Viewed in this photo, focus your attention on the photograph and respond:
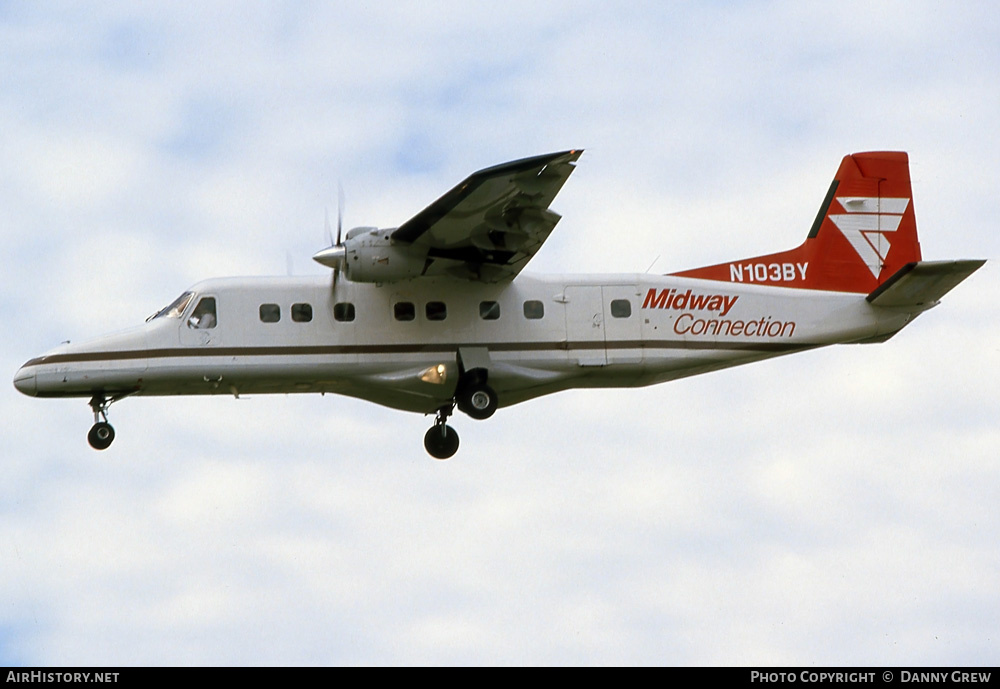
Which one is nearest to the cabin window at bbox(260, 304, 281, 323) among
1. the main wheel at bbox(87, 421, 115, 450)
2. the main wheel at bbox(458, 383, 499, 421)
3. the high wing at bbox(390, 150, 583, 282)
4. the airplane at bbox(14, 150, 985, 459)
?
the airplane at bbox(14, 150, 985, 459)

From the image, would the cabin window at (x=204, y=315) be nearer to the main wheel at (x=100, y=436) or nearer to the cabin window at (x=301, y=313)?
the cabin window at (x=301, y=313)

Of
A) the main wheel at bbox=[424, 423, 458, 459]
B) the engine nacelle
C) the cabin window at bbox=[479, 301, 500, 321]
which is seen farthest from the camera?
the main wheel at bbox=[424, 423, 458, 459]

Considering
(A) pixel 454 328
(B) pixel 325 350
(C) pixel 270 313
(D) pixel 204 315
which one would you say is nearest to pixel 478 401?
(A) pixel 454 328

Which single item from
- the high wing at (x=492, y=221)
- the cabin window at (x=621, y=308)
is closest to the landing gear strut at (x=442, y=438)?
the high wing at (x=492, y=221)

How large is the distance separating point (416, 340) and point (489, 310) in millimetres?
1075

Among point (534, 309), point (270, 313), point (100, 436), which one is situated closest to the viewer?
point (100, 436)

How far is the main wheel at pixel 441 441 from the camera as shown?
2128cm

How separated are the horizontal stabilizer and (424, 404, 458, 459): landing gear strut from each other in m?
6.14

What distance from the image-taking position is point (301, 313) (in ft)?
66.9

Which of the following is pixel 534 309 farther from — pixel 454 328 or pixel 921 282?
pixel 921 282

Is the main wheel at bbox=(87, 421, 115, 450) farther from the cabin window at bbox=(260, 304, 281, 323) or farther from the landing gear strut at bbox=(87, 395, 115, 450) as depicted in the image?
the cabin window at bbox=(260, 304, 281, 323)

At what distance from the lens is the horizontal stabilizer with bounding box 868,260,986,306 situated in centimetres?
2008
